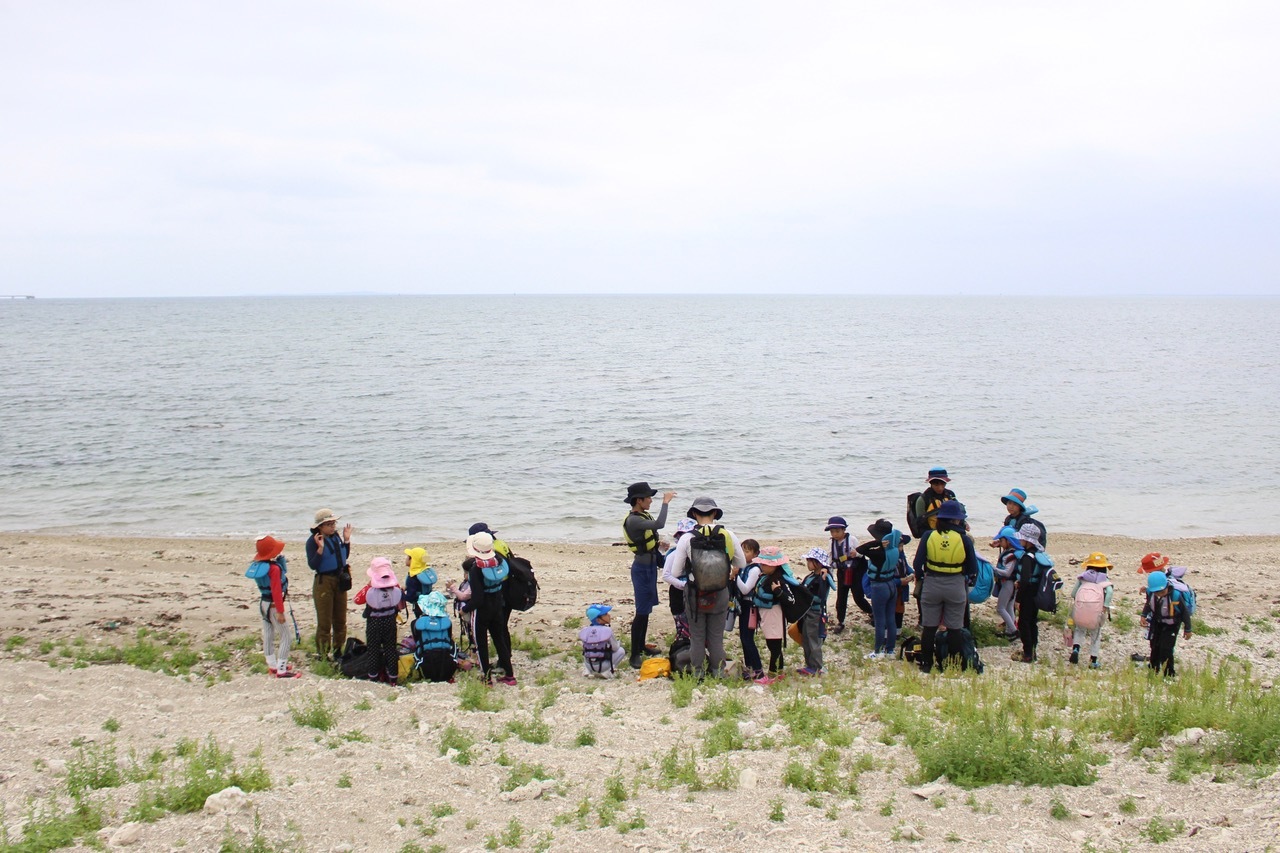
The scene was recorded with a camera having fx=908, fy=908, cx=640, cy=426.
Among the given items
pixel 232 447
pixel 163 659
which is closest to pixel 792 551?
pixel 163 659

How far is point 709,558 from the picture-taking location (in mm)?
8750

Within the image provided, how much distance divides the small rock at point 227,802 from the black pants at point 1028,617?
801 cm

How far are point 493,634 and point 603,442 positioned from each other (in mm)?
22643

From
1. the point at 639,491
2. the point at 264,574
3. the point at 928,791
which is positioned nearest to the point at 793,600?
the point at 639,491

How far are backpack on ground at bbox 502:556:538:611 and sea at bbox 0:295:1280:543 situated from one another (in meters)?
9.86

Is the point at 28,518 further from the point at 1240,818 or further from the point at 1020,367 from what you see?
the point at 1020,367

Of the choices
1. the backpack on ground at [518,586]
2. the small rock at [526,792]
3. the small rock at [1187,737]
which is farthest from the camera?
the backpack on ground at [518,586]

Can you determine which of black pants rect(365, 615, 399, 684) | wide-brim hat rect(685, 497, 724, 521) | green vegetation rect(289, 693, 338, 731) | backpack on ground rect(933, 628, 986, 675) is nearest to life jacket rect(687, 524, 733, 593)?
wide-brim hat rect(685, 497, 724, 521)

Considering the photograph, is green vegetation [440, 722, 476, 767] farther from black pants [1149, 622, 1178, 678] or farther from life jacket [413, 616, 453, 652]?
black pants [1149, 622, 1178, 678]

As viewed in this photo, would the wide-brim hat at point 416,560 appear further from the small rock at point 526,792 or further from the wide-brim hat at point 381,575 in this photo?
the small rock at point 526,792

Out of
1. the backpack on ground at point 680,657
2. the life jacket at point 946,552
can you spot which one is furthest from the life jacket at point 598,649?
the life jacket at point 946,552

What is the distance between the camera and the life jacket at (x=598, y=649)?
31.5 feet

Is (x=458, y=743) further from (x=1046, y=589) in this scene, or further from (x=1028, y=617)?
(x=1046, y=589)

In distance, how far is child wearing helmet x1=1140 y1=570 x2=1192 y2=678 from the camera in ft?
30.2
